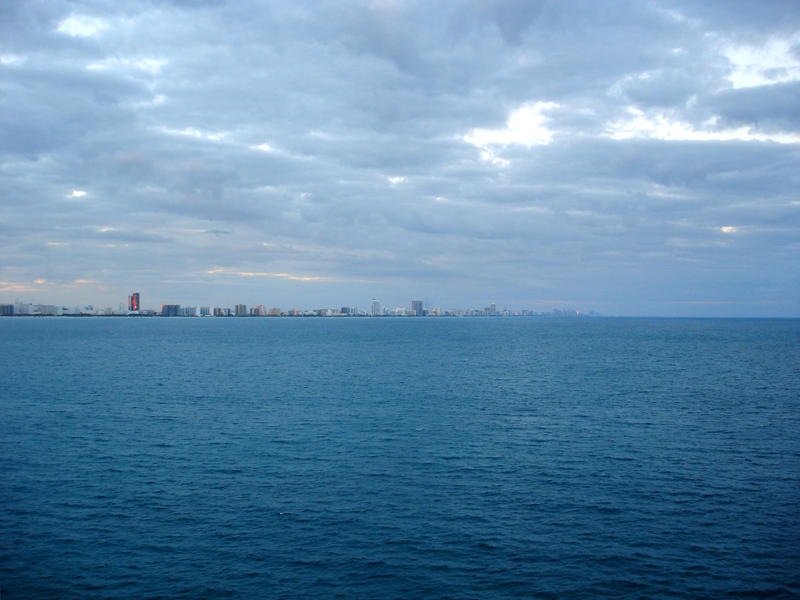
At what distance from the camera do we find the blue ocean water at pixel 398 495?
81.9ft

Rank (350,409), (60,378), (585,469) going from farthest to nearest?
(60,378) → (350,409) → (585,469)

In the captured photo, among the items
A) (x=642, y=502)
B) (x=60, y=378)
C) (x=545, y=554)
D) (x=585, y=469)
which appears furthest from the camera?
(x=60, y=378)

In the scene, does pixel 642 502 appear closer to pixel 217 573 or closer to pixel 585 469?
pixel 585 469

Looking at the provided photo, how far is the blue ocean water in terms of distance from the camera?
25.0m

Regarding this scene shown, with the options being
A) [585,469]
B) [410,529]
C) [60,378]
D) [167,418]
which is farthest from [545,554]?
[60,378]

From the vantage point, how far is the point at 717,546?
1087 inches

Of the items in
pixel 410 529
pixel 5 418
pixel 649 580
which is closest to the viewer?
pixel 649 580

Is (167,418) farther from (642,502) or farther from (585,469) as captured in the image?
(642,502)

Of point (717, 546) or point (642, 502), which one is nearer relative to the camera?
point (717, 546)

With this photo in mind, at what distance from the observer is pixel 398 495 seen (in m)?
34.2

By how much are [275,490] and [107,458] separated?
15.4 meters

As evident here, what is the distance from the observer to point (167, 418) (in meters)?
55.6

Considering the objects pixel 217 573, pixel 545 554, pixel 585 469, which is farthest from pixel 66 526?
pixel 585 469

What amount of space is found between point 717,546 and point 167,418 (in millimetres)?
48677
